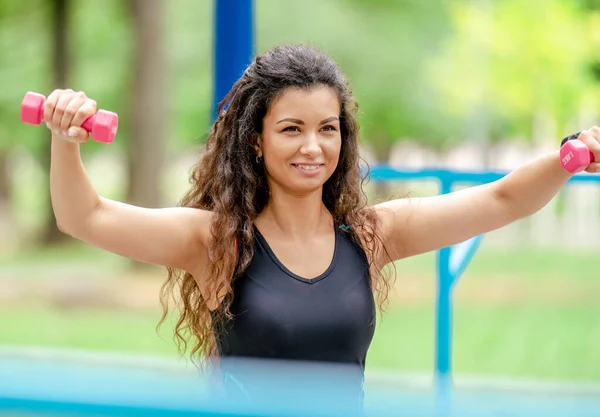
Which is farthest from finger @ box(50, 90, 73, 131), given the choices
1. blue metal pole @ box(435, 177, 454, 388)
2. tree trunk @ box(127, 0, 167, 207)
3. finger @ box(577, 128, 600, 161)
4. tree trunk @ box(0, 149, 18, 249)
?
tree trunk @ box(0, 149, 18, 249)

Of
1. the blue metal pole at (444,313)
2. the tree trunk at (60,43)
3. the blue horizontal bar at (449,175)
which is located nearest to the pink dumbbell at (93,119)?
the blue horizontal bar at (449,175)

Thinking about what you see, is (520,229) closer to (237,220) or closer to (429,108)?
(429,108)

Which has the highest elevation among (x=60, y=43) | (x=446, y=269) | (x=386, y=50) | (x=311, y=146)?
(x=386, y=50)

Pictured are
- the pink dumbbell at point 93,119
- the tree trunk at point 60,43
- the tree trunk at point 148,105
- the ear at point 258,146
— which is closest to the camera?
the pink dumbbell at point 93,119

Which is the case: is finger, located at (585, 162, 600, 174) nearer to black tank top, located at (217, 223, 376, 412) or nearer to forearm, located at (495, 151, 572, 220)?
forearm, located at (495, 151, 572, 220)

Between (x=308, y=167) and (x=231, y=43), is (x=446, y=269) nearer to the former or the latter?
(x=231, y=43)

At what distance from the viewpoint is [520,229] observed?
54.9 ft

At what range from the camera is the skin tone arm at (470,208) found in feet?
6.23

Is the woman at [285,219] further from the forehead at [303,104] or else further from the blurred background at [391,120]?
the blurred background at [391,120]

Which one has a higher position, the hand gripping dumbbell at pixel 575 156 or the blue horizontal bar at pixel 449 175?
the blue horizontal bar at pixel 449 175

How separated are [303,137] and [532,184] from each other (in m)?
0.47

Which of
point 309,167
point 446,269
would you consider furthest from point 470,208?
point 446,269

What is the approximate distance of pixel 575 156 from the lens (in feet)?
5.96

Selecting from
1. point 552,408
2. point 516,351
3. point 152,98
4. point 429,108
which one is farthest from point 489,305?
point 552,408
